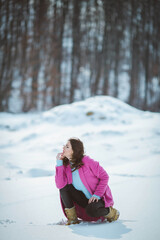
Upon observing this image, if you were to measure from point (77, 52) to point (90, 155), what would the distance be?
5.62 m

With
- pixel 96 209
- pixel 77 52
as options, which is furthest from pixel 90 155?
pixel 77 52

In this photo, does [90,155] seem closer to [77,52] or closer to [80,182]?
[80,182]

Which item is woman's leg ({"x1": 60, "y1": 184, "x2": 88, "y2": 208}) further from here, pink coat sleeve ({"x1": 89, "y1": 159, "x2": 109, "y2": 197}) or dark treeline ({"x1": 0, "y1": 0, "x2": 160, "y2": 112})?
dark treeline ({"x1": 0, "y1": 0, "x2": 160, "y2": 112})

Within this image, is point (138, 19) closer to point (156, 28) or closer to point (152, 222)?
point (156, 28)

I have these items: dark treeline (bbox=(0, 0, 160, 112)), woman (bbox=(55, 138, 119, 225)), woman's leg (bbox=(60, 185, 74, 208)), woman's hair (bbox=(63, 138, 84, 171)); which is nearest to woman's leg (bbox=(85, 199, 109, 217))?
woman (bbox=(55, 138, 119, 225))

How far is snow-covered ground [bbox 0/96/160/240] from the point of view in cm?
126

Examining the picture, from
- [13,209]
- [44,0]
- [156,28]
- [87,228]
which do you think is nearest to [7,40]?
[44,0]

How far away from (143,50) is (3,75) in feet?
17.8

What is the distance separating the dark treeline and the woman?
22.2 feet

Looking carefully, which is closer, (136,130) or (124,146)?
(124,146)

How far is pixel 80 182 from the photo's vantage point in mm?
1441

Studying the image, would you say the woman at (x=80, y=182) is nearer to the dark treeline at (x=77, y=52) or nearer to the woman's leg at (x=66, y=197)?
the woman's leg at (x=66, y=197)

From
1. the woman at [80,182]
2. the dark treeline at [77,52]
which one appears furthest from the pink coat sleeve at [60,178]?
the dark treeline at [77,52]

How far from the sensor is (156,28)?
315 inches
